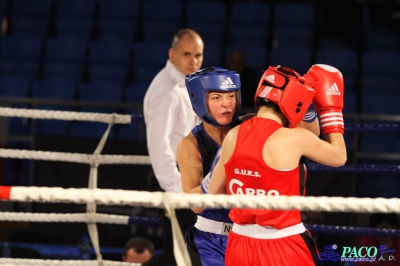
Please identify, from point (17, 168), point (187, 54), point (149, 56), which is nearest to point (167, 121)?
point (187, 54)

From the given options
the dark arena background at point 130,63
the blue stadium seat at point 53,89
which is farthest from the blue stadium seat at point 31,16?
the blue stadium seat at point 53,89

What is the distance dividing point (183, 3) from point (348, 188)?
3.53m

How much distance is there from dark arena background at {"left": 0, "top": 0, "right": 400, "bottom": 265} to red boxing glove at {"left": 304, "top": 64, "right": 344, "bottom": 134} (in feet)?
8.50

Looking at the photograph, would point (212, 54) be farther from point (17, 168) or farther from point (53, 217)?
point (53, 217)

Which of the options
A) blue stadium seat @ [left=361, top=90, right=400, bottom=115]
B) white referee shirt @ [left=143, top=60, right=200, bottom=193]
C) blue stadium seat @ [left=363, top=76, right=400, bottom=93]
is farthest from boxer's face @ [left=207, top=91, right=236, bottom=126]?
blue stadium seat @ [left=363, top=76, right=400, bottom=93]

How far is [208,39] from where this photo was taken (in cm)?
709

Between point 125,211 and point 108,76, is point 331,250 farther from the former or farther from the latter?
point 108,76

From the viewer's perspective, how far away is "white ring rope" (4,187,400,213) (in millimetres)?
1637

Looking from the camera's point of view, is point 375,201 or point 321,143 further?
point 321,143

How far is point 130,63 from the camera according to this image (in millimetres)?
6988

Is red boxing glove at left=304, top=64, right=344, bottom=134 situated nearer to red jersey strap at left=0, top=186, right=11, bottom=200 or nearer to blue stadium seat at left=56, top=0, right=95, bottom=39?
red jersey strap at left=0, top=186, right=11, bottom=200

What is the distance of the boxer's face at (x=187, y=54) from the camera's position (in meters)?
3.38

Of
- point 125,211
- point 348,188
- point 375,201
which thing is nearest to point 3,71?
point 125,211

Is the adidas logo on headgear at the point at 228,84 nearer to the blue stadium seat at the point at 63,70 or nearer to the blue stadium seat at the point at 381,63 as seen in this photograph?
the blue stadium seat at the point at 381,63
